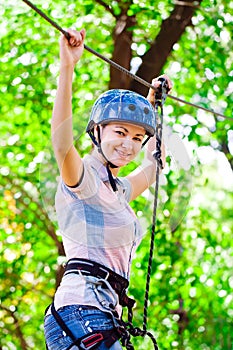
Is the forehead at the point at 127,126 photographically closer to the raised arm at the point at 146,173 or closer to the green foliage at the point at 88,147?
the raised arm at the point at 146,173

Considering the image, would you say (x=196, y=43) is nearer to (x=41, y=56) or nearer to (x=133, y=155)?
(x=41, y=56)

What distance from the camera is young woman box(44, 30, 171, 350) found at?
2.11m

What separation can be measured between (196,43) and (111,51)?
631 millimetres

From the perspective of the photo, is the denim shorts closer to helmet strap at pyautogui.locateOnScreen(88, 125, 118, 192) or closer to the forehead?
helmet strap at pyautogui.locateOnScreen(88, 125, 118, 192)

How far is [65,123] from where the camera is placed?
208 cm

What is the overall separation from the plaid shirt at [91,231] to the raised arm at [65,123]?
0.07 m

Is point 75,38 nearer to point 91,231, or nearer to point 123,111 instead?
point 123,111

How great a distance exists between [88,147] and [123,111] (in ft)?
10.7

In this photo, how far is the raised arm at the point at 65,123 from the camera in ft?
6.82

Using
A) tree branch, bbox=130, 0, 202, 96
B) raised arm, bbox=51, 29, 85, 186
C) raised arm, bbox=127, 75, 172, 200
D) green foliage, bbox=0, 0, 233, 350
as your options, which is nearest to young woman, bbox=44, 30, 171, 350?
raised arm, bbox=51, 29, 85, 186

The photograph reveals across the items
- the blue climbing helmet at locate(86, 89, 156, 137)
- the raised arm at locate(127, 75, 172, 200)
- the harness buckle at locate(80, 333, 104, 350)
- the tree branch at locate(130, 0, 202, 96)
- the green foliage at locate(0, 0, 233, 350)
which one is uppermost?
the blue climbing helmet at locate(86, 89, 156, 137)

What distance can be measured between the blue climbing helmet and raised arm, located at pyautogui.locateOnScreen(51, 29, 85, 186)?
0.24 meters

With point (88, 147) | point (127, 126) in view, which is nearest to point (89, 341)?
point (127, 126)

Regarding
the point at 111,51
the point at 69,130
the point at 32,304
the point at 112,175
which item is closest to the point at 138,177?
the point at 112,175
